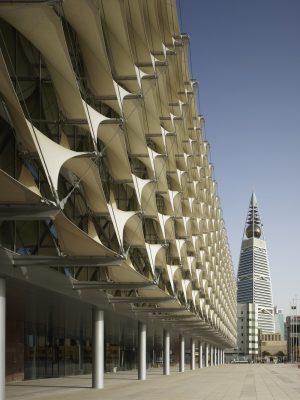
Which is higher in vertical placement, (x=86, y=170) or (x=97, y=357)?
(x=86, y=170)

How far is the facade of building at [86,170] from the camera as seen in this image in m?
19.6

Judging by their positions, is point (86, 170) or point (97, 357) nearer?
point (86, 170)

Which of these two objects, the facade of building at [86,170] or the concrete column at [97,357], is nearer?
the facade of building at [86,170]

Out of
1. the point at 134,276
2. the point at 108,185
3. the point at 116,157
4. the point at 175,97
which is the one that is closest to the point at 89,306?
the point at 134,276

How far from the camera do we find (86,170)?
79.0 ft

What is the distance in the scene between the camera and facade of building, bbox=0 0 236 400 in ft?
64.2

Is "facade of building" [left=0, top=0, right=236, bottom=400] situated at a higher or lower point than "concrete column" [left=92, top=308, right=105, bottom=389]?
higher

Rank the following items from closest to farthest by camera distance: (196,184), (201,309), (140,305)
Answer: (140,305) < (196,184) < (201,309)

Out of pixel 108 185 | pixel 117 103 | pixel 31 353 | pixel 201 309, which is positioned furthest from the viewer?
pixel 201 309

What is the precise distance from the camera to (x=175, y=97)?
142 ft

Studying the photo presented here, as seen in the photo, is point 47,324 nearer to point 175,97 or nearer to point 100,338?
point 100,338

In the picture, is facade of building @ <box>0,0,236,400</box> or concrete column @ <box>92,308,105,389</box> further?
concrete column @ <box>92,308,105,389</box>

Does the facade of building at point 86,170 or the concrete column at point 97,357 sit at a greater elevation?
the facade of building at point 86,170

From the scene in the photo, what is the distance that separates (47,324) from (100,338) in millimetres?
12319
